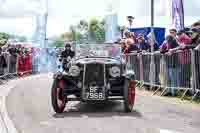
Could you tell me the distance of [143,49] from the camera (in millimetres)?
19734

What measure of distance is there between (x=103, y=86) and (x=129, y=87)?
62cm

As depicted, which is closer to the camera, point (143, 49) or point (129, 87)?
point (129, 87)

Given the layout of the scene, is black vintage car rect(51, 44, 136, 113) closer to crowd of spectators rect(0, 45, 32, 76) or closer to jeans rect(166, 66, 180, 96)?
jeans rect(166, 66, 180, 96)

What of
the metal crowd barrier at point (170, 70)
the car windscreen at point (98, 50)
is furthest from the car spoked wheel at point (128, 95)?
the metal crowd barrier at point (170, 70)

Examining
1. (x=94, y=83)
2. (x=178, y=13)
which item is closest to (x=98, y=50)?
(x=94, y=83)

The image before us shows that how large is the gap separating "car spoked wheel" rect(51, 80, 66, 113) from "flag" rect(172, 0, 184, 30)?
7804 millimetres

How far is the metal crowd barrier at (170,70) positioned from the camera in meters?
14.2

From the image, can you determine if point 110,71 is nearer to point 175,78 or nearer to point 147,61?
point 175,78

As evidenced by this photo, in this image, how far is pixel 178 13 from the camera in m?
18.7

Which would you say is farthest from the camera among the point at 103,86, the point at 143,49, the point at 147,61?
the point at 143,49

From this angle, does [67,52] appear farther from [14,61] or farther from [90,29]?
[90,29]

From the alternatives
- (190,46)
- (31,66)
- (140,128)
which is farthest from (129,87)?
(31,66)

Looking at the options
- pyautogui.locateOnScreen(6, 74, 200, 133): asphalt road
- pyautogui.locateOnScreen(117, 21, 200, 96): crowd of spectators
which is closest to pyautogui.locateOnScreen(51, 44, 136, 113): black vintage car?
pyautogui.locateOnScreen(6, 74, 200, 133): asphalt road

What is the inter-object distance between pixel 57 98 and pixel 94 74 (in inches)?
40.3
